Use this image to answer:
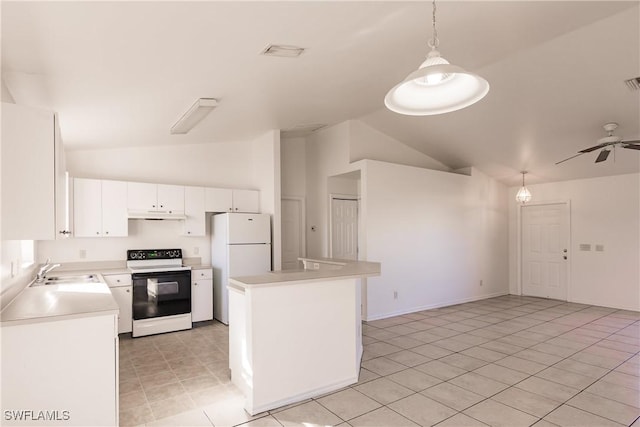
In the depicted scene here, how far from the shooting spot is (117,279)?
181 inches

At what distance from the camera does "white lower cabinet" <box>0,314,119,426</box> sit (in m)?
1.96

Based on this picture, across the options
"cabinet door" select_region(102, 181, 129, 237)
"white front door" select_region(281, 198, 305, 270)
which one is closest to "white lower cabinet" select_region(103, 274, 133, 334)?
"cabinet door" select_region(102, 181, 129, 237)

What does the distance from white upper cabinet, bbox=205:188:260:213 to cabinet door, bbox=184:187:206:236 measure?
0.11 m

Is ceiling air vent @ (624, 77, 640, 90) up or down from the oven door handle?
up

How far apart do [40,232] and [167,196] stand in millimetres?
3163

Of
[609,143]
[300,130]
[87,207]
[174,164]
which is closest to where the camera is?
[609,143]

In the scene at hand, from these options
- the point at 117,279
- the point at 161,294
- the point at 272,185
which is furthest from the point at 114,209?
the point at 272,185

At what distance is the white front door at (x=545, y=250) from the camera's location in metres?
7.13

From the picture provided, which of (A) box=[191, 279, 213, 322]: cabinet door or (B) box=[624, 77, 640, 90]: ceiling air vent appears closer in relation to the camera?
(B) box=[624, 77, 640, 90]: ceiling air vent

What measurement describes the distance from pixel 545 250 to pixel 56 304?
318 inches

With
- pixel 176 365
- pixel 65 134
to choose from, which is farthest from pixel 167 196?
pixel 176 365

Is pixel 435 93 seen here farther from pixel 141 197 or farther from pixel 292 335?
pixel 141 197

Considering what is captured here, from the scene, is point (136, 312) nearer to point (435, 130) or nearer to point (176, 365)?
point (176, 365)

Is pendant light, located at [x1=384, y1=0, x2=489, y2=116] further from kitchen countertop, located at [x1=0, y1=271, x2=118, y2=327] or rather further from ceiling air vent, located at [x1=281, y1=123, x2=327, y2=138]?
ceiling air vent, located at [x1=281, y1=123, x2=327, y2=138]
